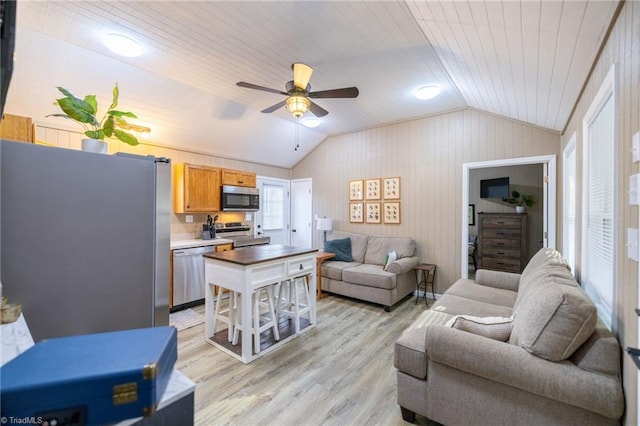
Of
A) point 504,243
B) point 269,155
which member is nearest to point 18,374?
point 269,155

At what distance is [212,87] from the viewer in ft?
11.2

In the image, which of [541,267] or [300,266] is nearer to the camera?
[541,267]

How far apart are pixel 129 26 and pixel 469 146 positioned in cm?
428

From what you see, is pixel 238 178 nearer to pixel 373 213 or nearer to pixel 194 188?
pixel 194 188

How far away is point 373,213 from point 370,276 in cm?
147

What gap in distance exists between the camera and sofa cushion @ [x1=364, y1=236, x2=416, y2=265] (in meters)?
4.42

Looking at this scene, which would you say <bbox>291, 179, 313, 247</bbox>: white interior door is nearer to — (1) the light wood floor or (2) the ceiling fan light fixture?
(1) the light wood floor

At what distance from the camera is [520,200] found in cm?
552

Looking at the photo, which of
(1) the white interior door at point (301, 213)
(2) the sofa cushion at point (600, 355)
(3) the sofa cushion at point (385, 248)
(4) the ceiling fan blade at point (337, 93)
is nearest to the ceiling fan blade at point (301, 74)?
(4) the ceiling fan blade at point (337, 93)

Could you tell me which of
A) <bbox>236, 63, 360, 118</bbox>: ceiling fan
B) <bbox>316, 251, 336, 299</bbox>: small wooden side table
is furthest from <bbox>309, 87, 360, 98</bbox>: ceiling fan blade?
<bbox>316, 251, 336, 299</bbox>: small wooden side table

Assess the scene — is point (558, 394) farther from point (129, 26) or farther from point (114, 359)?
point (129, 26)

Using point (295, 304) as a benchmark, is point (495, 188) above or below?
above

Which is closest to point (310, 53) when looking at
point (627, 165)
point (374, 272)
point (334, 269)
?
point (627, 165)

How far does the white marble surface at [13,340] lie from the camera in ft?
2.40
